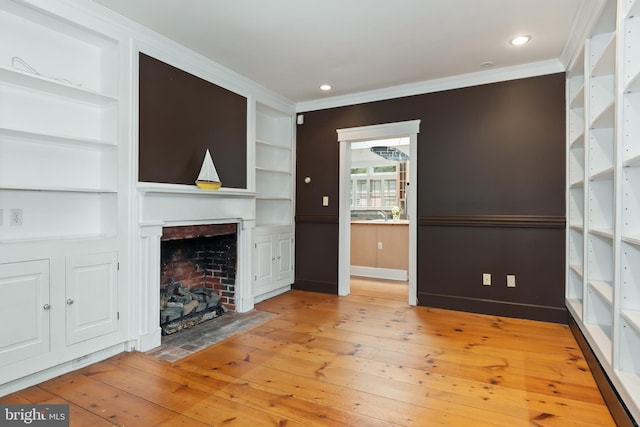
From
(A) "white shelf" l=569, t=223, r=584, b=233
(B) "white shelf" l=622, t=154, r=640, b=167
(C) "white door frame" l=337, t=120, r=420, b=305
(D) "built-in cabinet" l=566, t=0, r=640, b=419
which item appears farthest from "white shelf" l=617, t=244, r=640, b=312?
(C) "white door frame" l=337, t=120, r=420, b=305

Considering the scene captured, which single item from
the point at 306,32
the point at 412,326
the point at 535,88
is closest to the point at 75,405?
the point at 412,326

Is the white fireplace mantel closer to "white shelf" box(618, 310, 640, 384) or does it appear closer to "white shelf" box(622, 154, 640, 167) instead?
"white shelf" box(622, 154, 640, 167)

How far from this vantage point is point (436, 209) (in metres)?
4.17

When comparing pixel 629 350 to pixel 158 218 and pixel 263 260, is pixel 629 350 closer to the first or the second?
pixel 158 218

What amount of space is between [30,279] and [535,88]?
4.64 m

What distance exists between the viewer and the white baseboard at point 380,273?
574cm

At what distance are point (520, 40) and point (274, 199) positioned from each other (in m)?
3.22

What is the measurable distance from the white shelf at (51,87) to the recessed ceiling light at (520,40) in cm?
334

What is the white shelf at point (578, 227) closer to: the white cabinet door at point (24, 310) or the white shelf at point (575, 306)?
the white shelf at point (575, 306)

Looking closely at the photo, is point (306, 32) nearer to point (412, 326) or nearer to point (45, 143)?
point (45, 143)

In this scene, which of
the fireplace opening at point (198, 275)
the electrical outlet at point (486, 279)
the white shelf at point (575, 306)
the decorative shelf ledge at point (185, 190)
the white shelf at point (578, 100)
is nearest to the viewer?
the decorative shelf ledge at point (185, 190)

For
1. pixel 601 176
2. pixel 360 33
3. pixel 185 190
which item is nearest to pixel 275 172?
pixel 185 190

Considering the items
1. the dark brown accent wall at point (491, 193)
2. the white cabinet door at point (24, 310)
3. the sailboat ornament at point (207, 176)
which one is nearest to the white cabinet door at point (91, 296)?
the white cabinet door at point (24, 310)

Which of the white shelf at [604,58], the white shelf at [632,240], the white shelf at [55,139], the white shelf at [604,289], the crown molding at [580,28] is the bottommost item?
the white shelf at [604,289]
